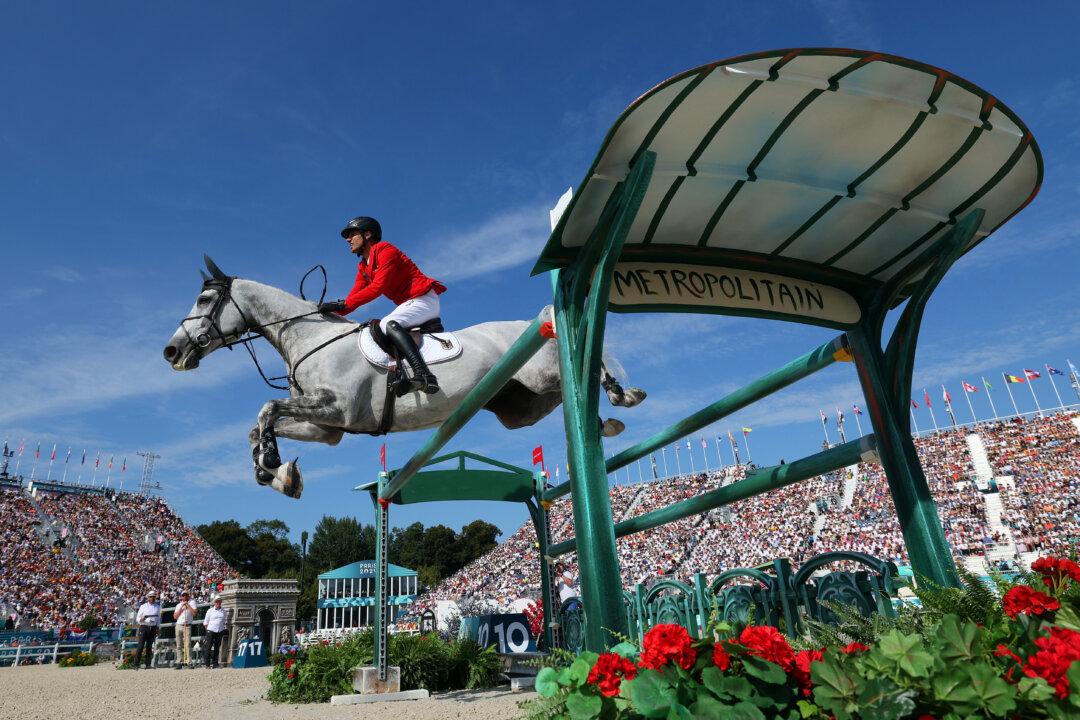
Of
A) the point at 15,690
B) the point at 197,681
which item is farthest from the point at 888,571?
the point at 15,690

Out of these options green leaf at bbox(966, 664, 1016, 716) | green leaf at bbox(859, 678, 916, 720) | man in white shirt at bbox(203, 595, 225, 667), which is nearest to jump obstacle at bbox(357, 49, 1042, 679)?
green leaf at bbox(859, 678, 916, 720)

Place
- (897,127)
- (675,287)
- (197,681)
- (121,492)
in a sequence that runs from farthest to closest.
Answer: (121,492), (197,681), (675,287), (897,127)

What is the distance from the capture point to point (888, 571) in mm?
2361

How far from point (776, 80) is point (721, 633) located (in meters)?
1.44

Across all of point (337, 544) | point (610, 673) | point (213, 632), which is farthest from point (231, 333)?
point (337, 544)

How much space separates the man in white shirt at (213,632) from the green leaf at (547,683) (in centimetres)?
1144

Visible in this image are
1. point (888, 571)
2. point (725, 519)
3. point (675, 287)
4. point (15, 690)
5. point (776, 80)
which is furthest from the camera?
point (725, 519)

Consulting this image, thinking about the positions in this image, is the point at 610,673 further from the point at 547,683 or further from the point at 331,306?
the point at 331,306

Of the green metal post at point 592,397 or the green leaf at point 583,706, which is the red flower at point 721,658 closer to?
the green leaf at point 583,706

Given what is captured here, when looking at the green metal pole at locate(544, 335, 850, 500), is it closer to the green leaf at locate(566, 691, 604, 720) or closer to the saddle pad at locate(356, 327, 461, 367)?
the saddle pad at locate(356, 327, 461, 367)

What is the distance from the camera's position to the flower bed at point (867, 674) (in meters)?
0.98

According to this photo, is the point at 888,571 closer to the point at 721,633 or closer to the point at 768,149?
the point at 721,633

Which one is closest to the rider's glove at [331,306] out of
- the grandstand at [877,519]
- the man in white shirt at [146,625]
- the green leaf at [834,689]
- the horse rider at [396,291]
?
the horse rider at [396,291]

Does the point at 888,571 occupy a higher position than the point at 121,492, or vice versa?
the point at 121,492
